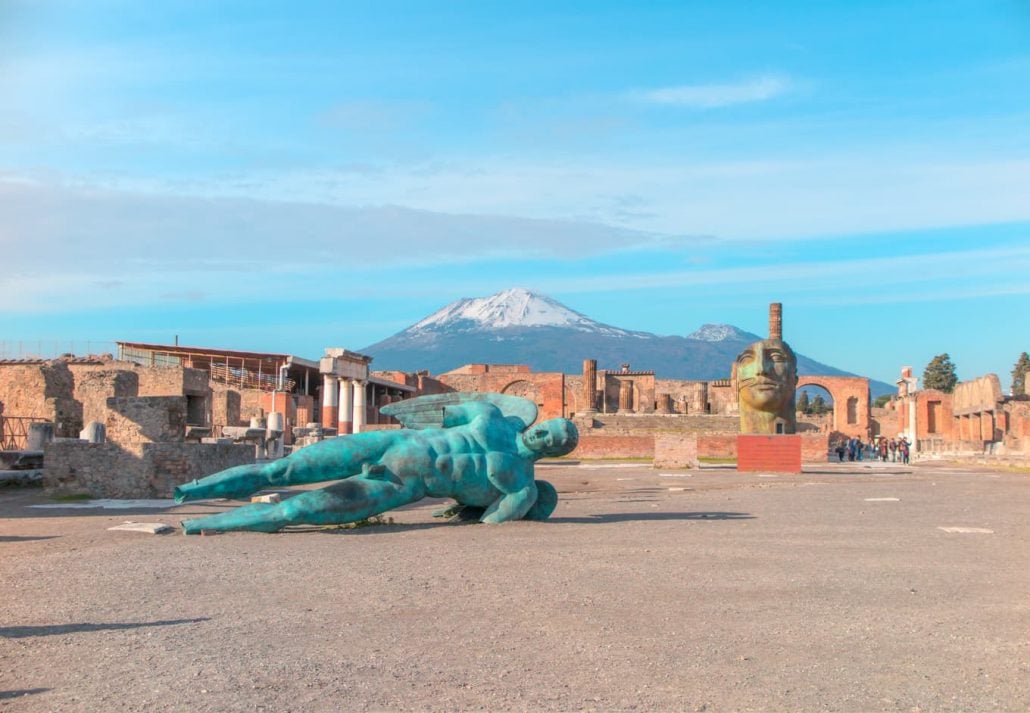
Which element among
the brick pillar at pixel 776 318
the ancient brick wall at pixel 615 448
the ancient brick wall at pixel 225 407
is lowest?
the ancient brick wall at pixel 615 448

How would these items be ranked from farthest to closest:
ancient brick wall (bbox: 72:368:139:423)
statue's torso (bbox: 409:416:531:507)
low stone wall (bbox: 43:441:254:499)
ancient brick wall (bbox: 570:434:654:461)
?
ancient brick wall (bbox: 570:434:654:461) < ancient brick wall (bbox: 72:368:139:423) < low stone wall (bbox: 43:441:254:499) < statue's torso (bbox: 409:416:531:507)

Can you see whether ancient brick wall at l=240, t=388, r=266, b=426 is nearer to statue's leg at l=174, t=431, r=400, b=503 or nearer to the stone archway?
statue's leg at l=174, t=431, r=400, b=503

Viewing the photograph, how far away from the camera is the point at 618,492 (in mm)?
18141

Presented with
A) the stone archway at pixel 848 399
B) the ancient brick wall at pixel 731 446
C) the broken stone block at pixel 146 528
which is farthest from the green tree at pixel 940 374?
the broken stone block at pixel 146 528

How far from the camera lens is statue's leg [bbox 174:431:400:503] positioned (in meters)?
10.0

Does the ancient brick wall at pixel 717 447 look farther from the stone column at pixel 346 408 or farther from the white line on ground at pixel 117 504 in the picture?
the white line on ground at pixel 117 504

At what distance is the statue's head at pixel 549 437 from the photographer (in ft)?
37.4

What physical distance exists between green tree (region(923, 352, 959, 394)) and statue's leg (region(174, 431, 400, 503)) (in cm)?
7883

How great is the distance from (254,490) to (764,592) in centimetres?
514

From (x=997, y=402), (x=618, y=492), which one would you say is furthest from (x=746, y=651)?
(x=997, y=402)

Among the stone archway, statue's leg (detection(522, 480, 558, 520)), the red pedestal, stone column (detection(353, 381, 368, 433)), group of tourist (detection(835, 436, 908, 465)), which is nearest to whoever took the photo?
statue's leg (detection(522, 480, 558, 520))

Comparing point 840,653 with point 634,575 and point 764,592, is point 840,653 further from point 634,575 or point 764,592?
point 634,575

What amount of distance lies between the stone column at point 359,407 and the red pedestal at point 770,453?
16.0 m

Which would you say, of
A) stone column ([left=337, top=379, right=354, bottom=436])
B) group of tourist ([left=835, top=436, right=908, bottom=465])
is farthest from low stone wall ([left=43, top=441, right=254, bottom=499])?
group of tourist ([left=835, top=436, right=908, bottom=465])
